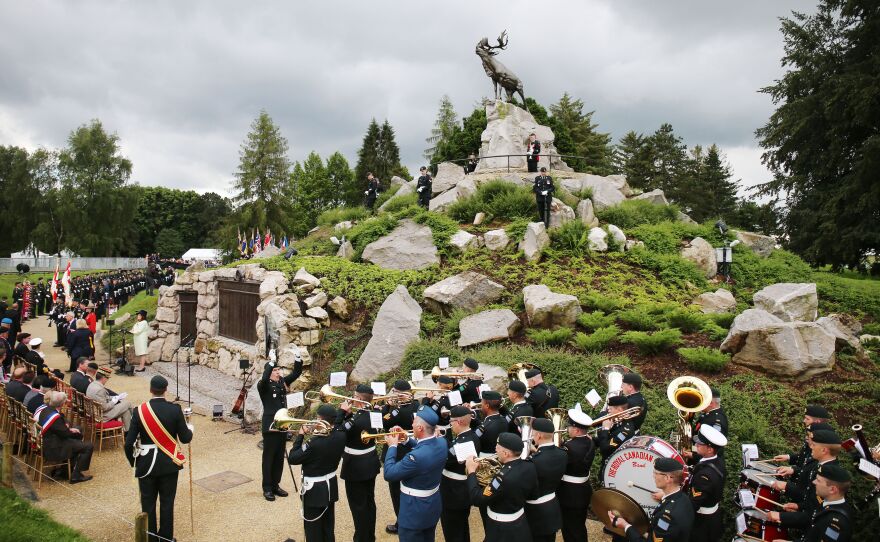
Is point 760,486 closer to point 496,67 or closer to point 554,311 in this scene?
point 554,311

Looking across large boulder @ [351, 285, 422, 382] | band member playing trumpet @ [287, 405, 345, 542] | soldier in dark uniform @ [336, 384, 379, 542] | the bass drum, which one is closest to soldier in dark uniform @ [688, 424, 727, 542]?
the bass drum

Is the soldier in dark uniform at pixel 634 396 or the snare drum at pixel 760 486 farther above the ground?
the soldier in dark uniform at pixel 634 396

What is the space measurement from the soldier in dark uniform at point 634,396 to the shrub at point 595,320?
4156 millimetres

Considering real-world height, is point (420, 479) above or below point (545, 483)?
below

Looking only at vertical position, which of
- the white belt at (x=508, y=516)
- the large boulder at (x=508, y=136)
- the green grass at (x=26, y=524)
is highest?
the large boulder at (x=508, y=136)

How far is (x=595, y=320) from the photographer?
35.6ft

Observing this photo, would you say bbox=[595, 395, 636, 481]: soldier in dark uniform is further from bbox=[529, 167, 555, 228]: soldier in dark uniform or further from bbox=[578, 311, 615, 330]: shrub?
bbox=[529, 167, 555, 228]: soldier in dark uniform

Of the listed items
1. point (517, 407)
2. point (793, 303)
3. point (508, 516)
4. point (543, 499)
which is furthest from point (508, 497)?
point (793, 303)

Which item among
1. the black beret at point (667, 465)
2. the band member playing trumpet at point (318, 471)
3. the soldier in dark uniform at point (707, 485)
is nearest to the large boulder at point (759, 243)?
the soldier in dark uniform at point (707, 485)

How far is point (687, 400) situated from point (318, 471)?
14.3 feet

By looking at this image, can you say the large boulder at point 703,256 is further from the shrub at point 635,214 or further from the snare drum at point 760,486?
the snare drum at point 760,486

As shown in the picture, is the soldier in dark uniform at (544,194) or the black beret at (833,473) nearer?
the black beret at (833,473)

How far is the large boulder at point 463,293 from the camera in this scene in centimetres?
1266

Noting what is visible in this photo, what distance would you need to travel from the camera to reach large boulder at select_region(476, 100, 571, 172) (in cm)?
2462
